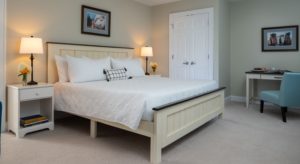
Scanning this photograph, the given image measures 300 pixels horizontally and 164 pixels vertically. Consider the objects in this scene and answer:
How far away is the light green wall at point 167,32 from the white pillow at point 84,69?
232 cm

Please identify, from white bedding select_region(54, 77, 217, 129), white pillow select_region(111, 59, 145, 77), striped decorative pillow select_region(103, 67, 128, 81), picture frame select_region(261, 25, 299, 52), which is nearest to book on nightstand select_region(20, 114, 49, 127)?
white bedding select_region(54, 77, 217, 129)

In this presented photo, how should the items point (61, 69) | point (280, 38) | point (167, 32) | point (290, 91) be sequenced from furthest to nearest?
point (167, 32) < point (280, 38) < point (290, 91) < point (61, 69)

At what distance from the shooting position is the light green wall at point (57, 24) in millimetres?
3135

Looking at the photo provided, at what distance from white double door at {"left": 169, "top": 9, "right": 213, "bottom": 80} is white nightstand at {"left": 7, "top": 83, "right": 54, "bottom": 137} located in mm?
3154

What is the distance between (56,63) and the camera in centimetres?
346

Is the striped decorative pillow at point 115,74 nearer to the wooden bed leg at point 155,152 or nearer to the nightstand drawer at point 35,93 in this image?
the nightstand drawer at point 35,93

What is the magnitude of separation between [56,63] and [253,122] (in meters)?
3.39

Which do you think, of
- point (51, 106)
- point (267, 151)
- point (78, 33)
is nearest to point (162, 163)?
point (267, 151)

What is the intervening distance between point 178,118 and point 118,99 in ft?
2.36

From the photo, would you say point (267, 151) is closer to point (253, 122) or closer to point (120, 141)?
point (253, 122)

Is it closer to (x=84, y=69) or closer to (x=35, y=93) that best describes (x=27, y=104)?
(x=35, y=93)

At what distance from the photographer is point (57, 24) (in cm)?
365

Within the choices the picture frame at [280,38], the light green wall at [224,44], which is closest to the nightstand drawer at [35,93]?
the light green wall at [224,44]

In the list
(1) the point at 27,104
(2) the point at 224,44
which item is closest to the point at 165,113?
(1) the point at 27,104
